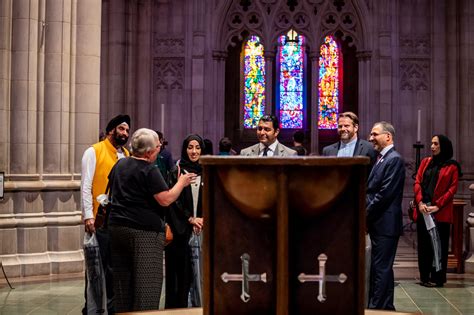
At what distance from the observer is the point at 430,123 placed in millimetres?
15727

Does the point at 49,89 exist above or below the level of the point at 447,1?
below

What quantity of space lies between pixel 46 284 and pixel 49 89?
2.37 meters

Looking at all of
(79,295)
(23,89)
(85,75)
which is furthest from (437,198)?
(23,89)

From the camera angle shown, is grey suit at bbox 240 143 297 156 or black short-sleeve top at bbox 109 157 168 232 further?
grey suit at bbox 240 143 297 156

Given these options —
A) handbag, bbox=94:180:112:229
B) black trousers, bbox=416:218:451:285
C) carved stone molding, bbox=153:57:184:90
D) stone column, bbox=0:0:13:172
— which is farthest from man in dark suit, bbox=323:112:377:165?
carved stone molding, bbox=153:57:184:90

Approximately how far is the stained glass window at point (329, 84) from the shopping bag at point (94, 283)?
13.9 m

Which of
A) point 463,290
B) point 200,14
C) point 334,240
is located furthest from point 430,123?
point 334,240

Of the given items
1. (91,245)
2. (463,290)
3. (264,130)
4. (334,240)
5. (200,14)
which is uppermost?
(200,14)

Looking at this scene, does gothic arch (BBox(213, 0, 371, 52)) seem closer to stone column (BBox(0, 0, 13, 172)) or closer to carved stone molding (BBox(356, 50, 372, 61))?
carved stone molding (BBox(356, 50, 372, 61))

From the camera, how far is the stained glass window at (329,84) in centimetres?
1980

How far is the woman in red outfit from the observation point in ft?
30.0

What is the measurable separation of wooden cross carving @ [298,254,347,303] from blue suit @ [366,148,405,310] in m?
3.88

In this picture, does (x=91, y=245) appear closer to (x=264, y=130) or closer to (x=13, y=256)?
(x=264, y=130)

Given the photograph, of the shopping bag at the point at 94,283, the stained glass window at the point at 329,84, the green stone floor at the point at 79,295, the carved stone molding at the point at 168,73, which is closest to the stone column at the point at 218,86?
the carved stone molding at the point at 168,73
